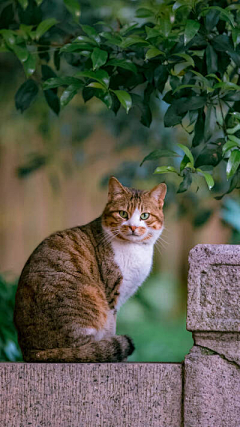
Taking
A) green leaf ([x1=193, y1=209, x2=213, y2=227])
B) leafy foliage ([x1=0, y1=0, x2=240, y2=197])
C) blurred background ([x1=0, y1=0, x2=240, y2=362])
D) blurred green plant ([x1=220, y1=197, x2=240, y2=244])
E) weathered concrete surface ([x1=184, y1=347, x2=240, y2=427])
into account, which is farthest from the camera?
blurred background ([x1=0, y1=0, x2=240, y2=362])

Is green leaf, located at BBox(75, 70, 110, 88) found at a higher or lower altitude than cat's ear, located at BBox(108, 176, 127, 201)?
higher

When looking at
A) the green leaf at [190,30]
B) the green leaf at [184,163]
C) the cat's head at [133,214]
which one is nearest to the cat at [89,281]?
the cat's head at [133,214]

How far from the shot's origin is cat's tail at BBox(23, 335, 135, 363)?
1.92 metres

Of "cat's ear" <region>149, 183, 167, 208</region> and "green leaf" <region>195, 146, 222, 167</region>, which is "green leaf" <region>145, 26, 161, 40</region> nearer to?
"green leaf" <region>195, 146, 222, 167</region>

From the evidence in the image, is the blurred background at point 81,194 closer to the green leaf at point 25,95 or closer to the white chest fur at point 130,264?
the green leaf at point 25,95

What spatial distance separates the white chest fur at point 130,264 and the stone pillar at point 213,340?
634 millimetres

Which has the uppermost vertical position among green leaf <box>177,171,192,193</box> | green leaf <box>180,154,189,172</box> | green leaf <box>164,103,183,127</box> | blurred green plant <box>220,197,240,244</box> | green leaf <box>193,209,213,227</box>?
green leaf <box>164,103,183,127</box>

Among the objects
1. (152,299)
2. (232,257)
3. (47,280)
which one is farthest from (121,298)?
(152,299)

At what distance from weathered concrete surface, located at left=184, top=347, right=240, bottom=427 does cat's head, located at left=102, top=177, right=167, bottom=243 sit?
2.65 feet

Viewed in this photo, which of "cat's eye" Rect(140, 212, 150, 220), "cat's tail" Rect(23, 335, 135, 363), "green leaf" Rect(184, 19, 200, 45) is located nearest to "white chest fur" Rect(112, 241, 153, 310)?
"cat's eye" Rect(140, 212, 150, 220)

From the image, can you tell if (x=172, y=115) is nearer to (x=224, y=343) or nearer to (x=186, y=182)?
(x=186, y=182)

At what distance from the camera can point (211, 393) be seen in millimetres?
1746

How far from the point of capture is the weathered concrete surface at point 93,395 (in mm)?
1788

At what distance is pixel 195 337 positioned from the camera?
5.91 ft
